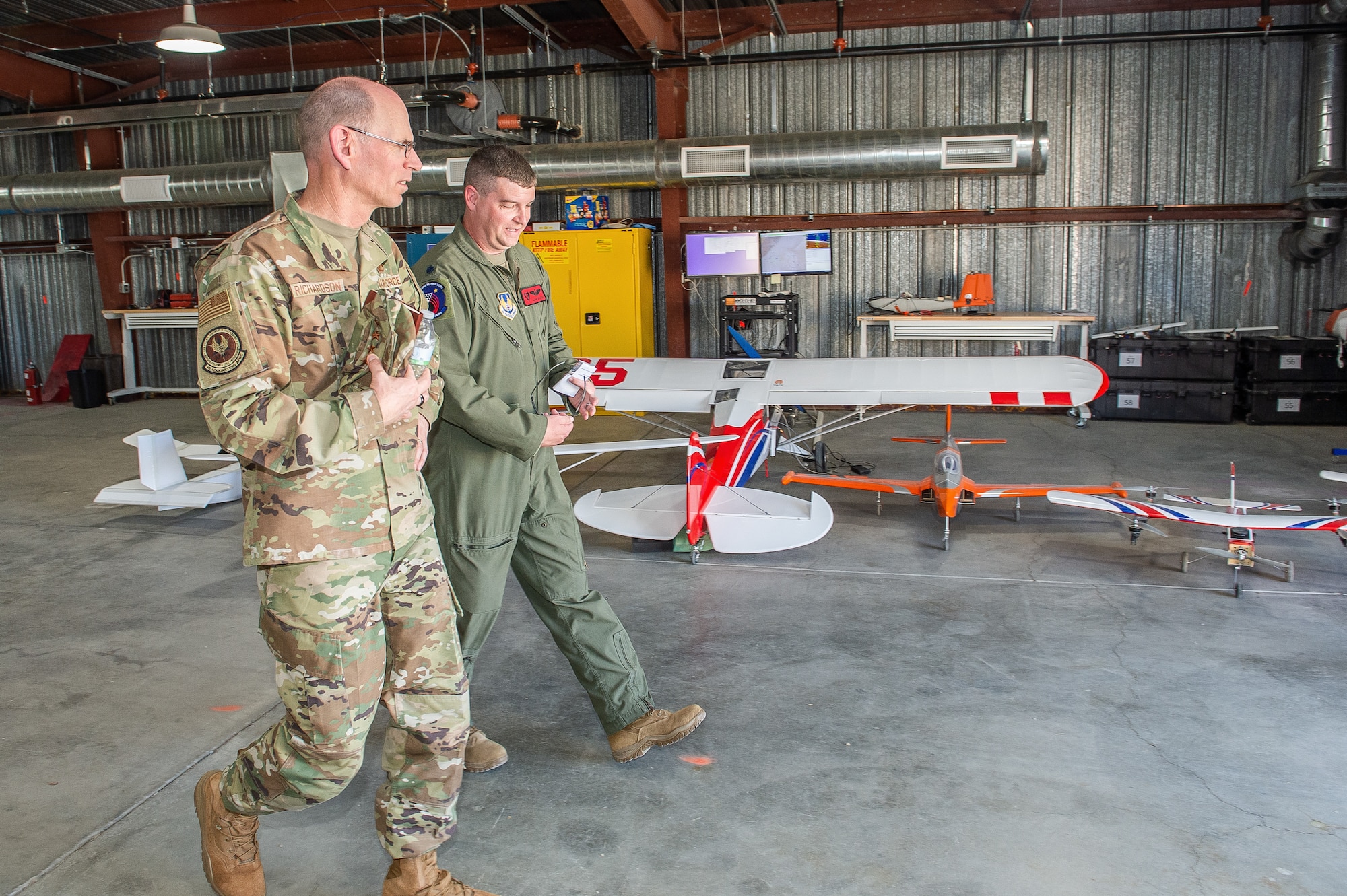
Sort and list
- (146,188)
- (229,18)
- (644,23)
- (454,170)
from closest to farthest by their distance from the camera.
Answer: (644,23), (229,18), (454,170), (146,188)

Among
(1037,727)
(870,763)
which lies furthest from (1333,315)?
(870,763)

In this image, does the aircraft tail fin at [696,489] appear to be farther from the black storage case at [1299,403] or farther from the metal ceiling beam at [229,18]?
the black storage case at [1299,403]

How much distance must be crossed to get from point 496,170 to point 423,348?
882 millimetres

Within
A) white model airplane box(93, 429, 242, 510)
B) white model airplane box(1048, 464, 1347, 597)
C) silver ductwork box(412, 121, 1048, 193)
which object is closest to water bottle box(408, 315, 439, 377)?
white model airplane box(1048, 464, 1347, 597)

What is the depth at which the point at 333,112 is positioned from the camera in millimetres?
1701

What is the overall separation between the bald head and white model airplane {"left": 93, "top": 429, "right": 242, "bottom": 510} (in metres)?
4.82

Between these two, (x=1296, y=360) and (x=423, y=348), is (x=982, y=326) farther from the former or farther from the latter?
(x=423, y=348)

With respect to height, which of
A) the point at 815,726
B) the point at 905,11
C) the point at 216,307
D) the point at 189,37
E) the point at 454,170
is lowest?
the point at 815,726

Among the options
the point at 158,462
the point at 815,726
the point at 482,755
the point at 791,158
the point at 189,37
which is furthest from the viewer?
the point at 791,158

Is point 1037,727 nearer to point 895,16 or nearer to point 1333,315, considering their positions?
point 1333,315

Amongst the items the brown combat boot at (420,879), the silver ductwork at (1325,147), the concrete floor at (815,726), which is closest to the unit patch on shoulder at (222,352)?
the brown combat boot at (420,879)

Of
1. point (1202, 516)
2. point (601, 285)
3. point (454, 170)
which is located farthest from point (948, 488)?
point (454, 170)

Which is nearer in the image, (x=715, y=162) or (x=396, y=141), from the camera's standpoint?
(x=396, y=141)

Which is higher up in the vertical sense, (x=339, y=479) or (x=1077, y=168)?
(x=1077, y=168)
